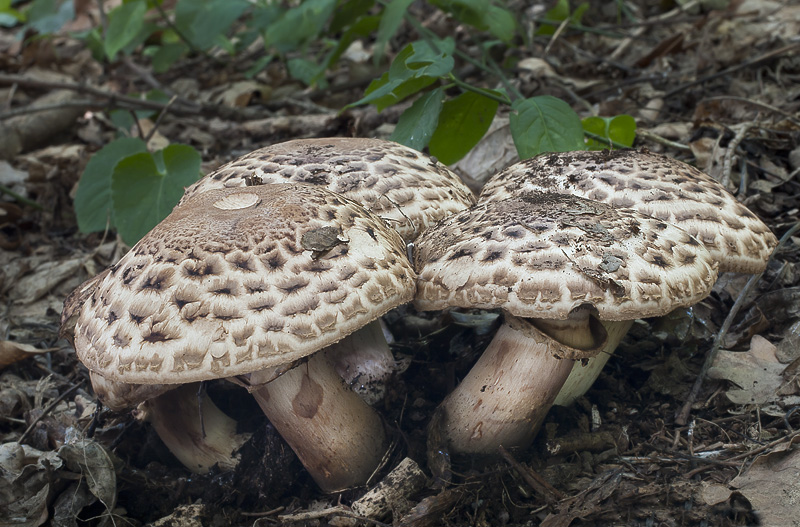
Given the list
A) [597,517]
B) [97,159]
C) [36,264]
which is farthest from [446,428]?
[36,264]

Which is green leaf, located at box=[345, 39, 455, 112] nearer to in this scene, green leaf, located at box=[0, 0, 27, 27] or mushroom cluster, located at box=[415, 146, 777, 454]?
mushroom cluster, located at box=[415, 146, 777, 454]

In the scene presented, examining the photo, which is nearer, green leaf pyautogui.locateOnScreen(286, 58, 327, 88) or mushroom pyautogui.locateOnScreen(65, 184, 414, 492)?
mushroom pyautogui.locateOnScreen(65, 184, 414, 492)

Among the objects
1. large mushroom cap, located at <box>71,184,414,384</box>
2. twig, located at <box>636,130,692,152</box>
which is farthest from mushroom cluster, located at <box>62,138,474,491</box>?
twig, located at <box>636,130,692,152</box>

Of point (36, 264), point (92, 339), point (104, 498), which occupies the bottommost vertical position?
point (36, 264)

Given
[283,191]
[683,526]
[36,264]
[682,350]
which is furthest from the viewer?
[36,264]

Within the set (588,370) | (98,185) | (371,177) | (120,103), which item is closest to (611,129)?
(588,370)

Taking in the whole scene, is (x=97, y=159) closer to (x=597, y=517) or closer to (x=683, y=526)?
(x=597, y=517)

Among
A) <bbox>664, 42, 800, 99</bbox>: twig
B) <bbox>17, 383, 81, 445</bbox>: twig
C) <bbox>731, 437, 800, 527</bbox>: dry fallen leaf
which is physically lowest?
<bbox>17, 383, 81, 445</bbox>: twig
